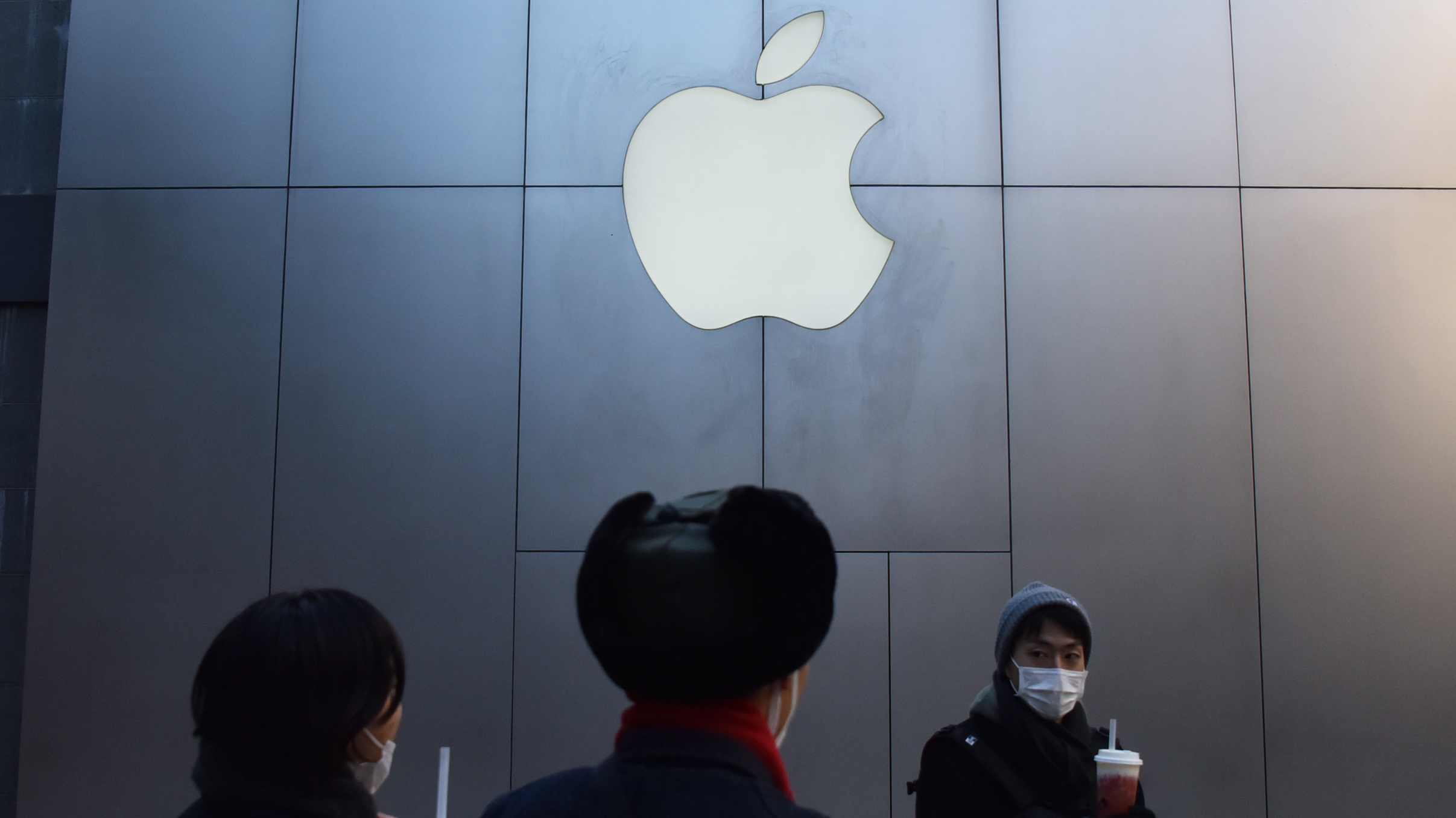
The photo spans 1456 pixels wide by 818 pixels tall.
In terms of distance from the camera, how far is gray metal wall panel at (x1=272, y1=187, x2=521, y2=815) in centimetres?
419

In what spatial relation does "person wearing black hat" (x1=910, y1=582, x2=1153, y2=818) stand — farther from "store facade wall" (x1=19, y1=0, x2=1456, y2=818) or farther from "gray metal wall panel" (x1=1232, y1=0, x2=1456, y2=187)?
"gray metal wall panel" (x1=1232, y1=0, x2=1456, y2=187)

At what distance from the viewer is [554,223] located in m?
4.39

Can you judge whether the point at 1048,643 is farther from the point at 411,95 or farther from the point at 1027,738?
the point at 411,95

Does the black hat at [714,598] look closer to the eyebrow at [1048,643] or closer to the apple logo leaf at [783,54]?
the eyebrow at [1048,643]

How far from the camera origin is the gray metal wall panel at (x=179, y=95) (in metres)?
4.49

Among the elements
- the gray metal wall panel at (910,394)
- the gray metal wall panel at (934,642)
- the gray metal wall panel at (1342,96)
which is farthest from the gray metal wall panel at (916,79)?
the gray metal wall panel at (934,642)

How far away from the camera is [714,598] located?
3.59 feet

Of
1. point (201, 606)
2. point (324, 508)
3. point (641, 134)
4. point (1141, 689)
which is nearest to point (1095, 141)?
point (641, 134)

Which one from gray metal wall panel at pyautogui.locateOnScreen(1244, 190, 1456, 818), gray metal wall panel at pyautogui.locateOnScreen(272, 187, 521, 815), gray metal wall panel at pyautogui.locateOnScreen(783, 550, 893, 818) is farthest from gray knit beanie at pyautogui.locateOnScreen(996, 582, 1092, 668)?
gray metal wall panel at pyautogui.locateOnScreen(272, 187, 521, 815)

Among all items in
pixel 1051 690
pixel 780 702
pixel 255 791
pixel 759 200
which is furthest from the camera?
pixel 759 200

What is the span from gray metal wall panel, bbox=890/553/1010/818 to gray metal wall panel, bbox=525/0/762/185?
224 centimetres

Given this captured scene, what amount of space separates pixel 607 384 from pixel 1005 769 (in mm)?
2462

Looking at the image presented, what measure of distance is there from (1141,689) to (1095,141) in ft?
7.91

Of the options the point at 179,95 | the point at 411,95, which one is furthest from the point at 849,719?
the point at 179,95
